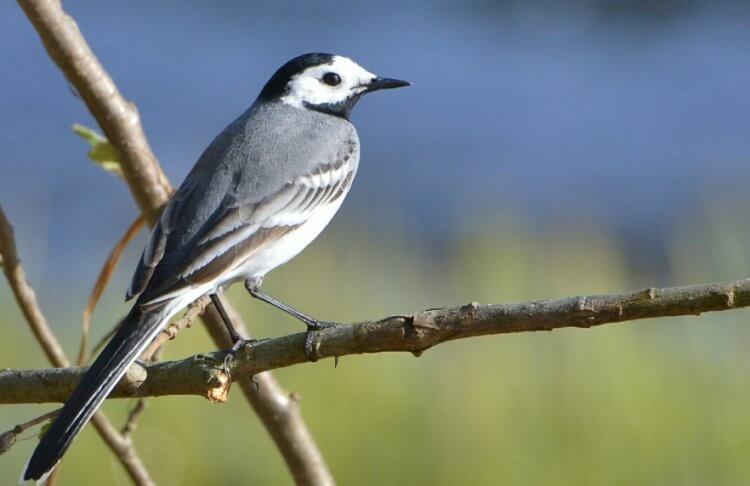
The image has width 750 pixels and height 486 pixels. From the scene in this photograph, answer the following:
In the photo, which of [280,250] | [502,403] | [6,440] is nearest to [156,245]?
[280,250]

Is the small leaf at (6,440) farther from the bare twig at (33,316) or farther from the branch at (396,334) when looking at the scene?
the bare twig at (33,316)

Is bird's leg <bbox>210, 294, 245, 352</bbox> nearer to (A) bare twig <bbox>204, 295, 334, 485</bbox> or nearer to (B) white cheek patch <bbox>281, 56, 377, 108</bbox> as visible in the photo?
(A) bare twig <bbox>204, 295, 334, 485</bbox>

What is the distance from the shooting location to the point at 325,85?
12.0 ft

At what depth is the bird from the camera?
2.25m

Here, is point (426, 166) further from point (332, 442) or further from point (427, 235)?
point (332, 442)

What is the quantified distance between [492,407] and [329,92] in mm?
1136

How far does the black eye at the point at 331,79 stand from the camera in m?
3.63

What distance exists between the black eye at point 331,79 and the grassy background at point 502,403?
1.02m

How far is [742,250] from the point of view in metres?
4.37

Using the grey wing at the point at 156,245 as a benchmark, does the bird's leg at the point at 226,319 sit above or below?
below

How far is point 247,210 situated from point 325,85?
0.85 m

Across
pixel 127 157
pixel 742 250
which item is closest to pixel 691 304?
pixel 127 157

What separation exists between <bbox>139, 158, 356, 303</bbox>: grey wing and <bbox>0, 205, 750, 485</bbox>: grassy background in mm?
963

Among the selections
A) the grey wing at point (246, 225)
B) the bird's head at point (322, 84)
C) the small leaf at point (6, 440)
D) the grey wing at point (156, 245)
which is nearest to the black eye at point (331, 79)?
the bird's head at point (322, 84)
